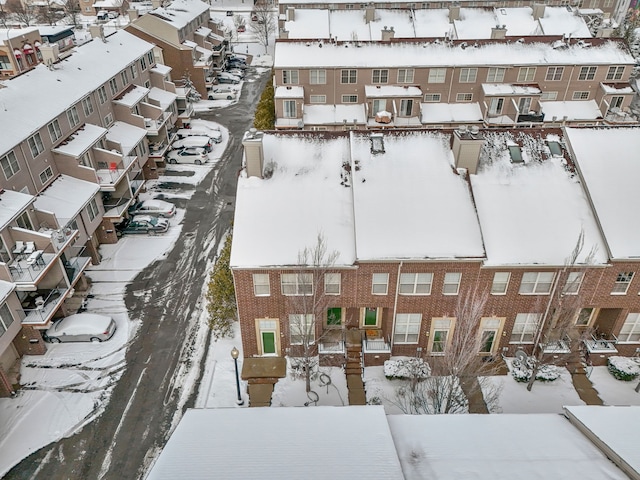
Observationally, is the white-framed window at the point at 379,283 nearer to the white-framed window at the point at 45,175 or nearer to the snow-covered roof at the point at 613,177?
the snow-covered roof at the point at 613,177

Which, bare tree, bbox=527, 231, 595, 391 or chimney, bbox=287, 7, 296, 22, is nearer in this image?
bare tree, bbox=527, 231, 595, 391

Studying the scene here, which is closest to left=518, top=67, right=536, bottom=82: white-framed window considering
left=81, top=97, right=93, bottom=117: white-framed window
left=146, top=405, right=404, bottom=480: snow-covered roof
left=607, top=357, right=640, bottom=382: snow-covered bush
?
left=607, top=357, right=640, bottom=382: snow-covered bush

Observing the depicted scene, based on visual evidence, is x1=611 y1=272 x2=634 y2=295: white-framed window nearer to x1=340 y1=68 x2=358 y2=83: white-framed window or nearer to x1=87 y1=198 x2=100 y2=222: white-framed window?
x1=87 y1=198 x2=100 y2=222: white-framed window

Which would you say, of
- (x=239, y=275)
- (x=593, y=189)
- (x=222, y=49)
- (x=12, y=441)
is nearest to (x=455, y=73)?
(x=593, y=189)

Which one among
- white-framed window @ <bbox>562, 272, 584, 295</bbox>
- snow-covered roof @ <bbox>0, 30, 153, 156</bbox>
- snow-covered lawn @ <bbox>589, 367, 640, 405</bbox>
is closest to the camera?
white-framed window @ <bbox>562, 272, 584, 295</bbox>

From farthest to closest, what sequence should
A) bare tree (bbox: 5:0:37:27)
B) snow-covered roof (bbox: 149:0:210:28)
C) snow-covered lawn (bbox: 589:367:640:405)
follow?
1. bare tree (bbox: 5:0:37:27)
2. snow-covered roof (bbox: 149:0:210:28)
3. snow-covered lawn (bbox: 589:367:640:405)

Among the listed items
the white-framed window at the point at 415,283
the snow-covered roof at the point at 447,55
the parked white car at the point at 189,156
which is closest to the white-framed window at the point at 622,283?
the white-framed window at the point at 415,283

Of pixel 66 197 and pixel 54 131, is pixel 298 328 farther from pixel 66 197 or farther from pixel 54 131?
pixel 54 131
